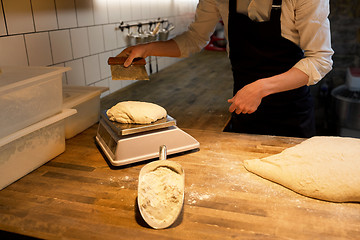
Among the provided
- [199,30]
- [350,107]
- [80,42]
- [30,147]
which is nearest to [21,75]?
[30,147]

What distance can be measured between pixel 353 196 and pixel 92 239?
0.67 metres

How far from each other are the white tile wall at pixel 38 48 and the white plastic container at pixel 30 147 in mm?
506

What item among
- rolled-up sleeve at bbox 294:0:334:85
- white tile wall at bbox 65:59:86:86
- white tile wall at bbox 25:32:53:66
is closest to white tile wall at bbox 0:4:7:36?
white tile wall at bbox 25:32:53:66

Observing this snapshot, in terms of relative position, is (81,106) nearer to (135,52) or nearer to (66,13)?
(135,52)

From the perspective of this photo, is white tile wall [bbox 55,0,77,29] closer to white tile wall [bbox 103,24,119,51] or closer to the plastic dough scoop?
white tile wall [bbox 103,24,119,51]

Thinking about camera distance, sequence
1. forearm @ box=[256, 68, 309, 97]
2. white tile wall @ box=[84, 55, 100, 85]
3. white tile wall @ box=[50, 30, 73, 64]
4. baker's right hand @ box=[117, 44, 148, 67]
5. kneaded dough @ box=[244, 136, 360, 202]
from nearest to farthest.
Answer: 1. kneaded dough @ box=[244, 136, 360, 202]
2. forearm @ box=[256, 68, 309, 97]
3. baker's right hand @ box=[117, 44, 148, 67]
4. white tile wall @ box=[50, 30, 73, 64]
5. white tile wall @ box=[84, 55, 100, 85]

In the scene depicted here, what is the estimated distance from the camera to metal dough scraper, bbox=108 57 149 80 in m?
1.28

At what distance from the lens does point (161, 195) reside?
836mm

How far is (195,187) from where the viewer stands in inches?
37.3

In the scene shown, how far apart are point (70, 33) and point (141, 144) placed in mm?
944

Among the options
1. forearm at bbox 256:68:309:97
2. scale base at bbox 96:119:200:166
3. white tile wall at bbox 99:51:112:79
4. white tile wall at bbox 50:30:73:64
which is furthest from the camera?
white tile wall at bbox 99:51:112:79

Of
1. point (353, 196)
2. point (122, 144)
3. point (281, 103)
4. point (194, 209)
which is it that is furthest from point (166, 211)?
point (281, 103)

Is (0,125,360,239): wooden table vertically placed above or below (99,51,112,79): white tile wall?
below

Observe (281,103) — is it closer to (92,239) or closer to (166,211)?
(166,211)
